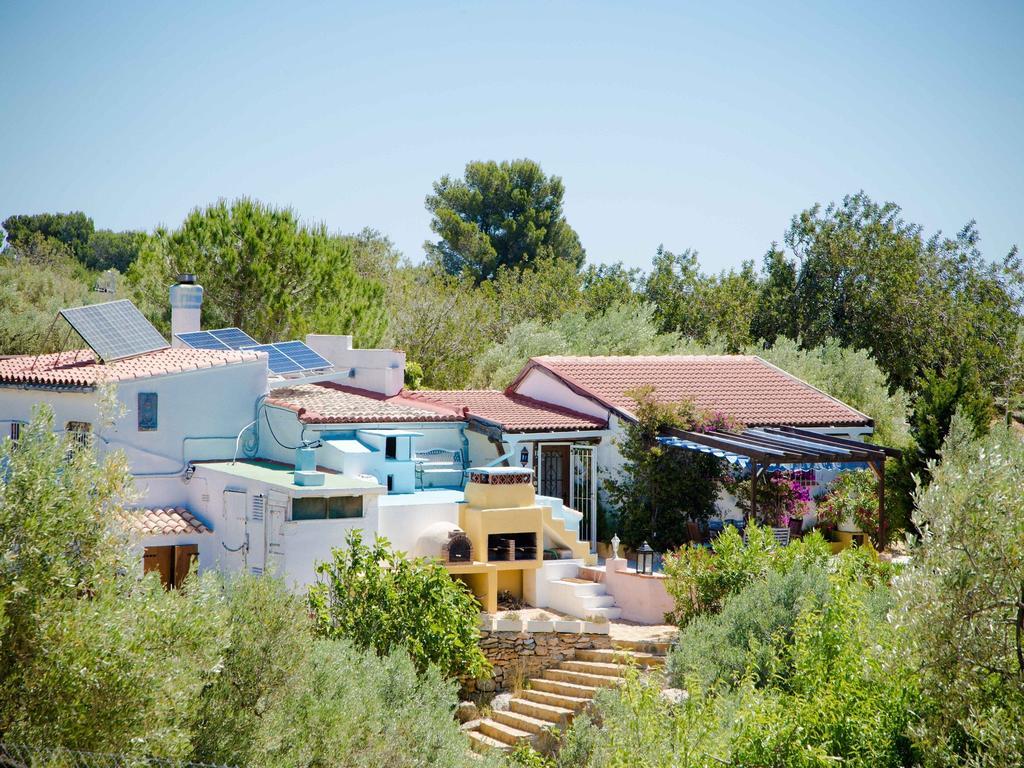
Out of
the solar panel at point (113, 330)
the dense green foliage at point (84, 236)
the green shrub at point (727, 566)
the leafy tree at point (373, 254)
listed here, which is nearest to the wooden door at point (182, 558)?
the solar panel at point (113, 330)

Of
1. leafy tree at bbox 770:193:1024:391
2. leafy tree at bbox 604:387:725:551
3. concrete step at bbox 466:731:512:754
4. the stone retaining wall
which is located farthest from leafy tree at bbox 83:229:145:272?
concrete step at bbox 466:731:512:754

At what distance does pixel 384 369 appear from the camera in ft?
95.7

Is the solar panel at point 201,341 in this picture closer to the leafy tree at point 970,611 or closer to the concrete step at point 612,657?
the concrete step at point 612,657

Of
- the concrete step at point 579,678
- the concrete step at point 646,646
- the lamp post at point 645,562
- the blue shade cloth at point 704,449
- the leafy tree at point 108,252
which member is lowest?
the concrete step at point 579,678

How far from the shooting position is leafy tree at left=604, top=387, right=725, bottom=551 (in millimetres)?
26438

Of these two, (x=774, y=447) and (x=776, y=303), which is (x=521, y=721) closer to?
(x=774, y=447)

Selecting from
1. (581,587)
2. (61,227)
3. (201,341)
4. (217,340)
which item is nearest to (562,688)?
(581,587)

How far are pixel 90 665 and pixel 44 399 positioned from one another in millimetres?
13718

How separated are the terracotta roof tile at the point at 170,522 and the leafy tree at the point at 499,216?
163ft

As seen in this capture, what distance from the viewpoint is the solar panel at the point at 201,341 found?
85.5 ft

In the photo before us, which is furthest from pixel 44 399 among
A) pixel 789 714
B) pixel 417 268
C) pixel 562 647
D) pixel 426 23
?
pixel 417 268

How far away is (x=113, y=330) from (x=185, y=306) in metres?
3.48

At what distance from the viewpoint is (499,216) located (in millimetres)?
72938

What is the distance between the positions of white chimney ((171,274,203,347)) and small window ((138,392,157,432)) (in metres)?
5.04
